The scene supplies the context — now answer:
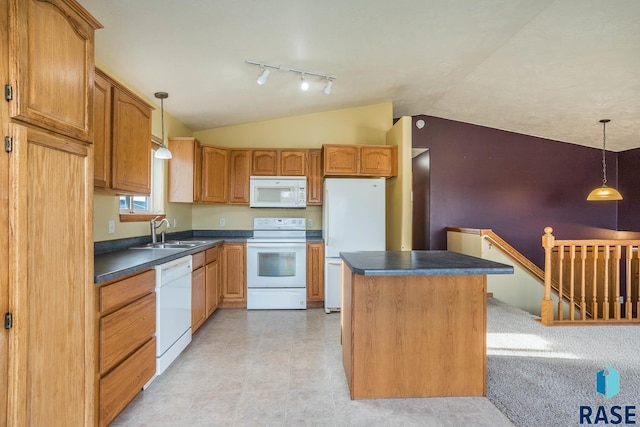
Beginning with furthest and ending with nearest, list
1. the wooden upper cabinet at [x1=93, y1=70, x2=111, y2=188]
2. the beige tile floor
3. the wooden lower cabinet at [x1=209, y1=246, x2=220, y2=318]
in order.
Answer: the wooden lower cabinet at [x1=209, y1=246, x2=220, y2=318]
the wooden upper cabinet at [x1=93, y1=70, x2=111, y2=188]
the beige tile floor

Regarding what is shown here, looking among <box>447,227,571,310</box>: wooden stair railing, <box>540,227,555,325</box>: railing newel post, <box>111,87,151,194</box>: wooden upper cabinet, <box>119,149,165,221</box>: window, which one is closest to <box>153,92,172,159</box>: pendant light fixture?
<box>111,87,151,194</box>: wooden upper cabinet

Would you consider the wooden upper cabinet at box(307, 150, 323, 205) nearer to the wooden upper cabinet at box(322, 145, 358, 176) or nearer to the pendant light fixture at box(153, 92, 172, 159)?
the wooden upper cabinet at box(322, 145, 358, 176)

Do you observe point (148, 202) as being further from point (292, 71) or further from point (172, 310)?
point (292, 71)

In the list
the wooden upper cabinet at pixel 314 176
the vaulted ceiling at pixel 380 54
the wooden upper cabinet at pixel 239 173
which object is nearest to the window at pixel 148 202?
the vaulted ceiling at pixel 380 54

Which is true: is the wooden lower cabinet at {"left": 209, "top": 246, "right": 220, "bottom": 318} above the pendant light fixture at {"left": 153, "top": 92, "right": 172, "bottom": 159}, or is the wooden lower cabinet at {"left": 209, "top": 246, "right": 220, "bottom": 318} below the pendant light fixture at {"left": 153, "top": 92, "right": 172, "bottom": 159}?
below

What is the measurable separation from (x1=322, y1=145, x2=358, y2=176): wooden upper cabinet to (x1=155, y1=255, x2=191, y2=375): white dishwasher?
6.69 feet

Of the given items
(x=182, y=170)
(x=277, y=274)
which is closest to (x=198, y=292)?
(x=277, y=274)

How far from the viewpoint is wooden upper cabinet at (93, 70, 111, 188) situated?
2025mm

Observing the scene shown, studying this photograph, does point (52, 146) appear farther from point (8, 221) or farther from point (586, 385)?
point (586, 385)

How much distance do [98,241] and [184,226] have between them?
1791 mm

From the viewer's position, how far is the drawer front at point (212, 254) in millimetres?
3500

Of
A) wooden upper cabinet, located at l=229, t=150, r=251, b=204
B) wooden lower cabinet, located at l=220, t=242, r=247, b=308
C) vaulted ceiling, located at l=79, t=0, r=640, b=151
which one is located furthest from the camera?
wooden upper cabinet, located at l=229, t=150, r=251, b=204

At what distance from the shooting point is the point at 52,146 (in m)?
1.36

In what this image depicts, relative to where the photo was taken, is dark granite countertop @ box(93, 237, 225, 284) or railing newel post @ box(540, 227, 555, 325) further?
railing newel post @ box(540, 227, 555, 325)
